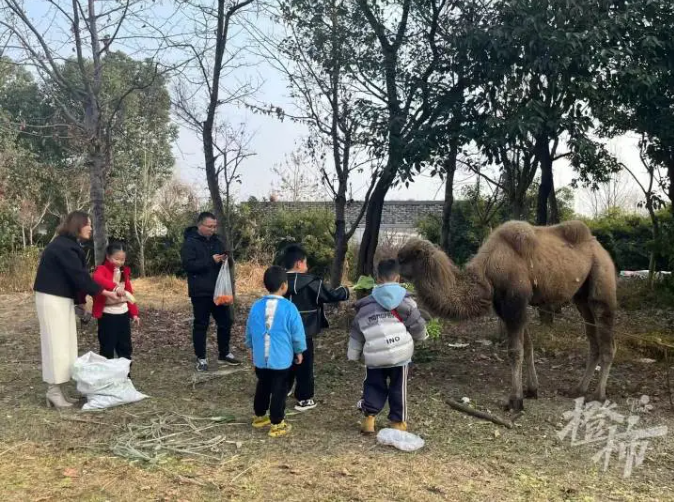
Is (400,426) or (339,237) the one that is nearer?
(400,426)

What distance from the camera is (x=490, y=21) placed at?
6.84m

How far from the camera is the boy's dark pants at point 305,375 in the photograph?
543cm

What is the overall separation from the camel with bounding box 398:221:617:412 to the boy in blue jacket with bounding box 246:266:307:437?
1.18 metres

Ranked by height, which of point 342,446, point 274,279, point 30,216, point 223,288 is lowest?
point 342,446

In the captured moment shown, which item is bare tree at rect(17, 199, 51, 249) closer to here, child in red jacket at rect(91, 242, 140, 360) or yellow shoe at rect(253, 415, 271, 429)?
child in red jacket at rect(91, 242, 140, 360)

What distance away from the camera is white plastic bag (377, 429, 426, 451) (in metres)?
4.47

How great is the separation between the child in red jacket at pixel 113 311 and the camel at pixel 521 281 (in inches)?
115

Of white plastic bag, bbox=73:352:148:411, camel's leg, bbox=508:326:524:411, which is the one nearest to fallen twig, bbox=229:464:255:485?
white plastic bag, bbox=73:352:148:411

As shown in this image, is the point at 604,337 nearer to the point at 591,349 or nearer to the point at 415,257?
the point at 591,349

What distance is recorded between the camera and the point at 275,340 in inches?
185

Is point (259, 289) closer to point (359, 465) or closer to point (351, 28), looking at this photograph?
point (351, 28)

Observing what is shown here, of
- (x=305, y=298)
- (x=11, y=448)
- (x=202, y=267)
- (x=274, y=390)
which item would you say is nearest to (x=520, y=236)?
(x=305, y=298)

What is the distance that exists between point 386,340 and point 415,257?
3.06 feet

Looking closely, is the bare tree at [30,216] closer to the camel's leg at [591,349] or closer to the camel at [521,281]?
the camel at [521,281]
